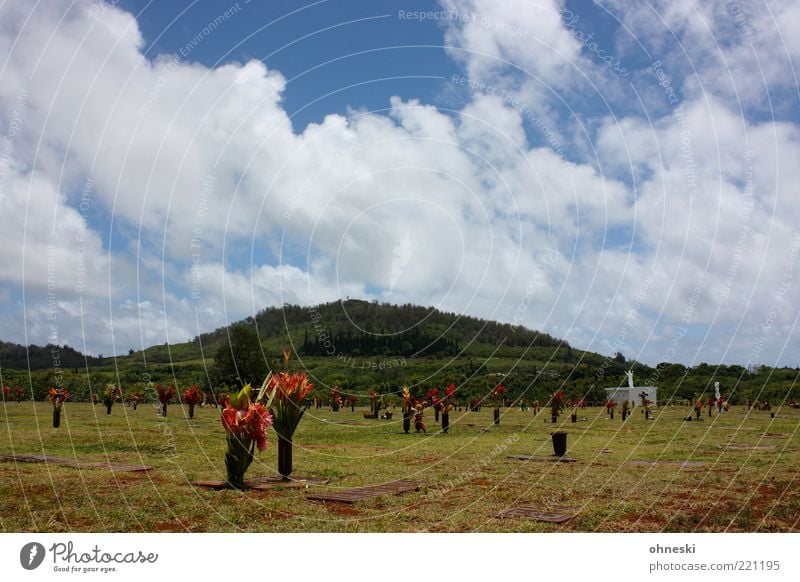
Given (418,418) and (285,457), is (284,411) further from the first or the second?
(418,418)

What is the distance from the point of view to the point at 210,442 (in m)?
18.4

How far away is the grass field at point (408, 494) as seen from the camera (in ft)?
29.8

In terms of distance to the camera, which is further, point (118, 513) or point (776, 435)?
point (776, 435)

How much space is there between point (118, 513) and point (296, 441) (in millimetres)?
11147

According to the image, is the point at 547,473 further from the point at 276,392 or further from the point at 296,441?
the point at 296,441

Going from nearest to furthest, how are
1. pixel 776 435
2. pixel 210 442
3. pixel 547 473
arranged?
1. pixel 547 473
2. pixel 210 442
3. pixel 776 435

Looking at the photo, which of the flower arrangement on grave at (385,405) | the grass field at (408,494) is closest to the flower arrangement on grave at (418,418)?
the grass field at (408,494)

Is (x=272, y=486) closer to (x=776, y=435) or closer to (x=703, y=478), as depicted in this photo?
(x=703, y=478)

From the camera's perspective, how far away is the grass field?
29.8 ft

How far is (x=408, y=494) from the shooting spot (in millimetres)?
10945

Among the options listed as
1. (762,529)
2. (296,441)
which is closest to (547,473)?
(762,529)

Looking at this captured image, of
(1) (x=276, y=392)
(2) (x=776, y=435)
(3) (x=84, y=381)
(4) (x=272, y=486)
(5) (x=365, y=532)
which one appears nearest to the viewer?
(5) (x=365, y=532)

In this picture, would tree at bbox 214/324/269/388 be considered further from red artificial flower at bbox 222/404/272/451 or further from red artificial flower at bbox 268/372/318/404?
red artificial flower at bbox 222/404/272/451

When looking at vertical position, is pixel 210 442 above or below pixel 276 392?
below
